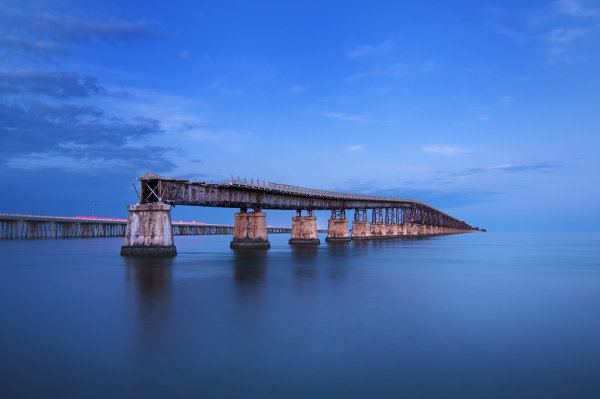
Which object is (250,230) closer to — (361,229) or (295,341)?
(295,341)

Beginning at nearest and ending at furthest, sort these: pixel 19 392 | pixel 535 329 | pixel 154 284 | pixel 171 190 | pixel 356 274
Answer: pixel 19 392, pixel 535 329, pixel 154 284, pixel 356 274, pixel 171 190

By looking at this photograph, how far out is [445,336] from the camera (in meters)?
15.6

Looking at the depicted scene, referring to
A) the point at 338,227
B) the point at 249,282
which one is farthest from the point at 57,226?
the point at 249,282

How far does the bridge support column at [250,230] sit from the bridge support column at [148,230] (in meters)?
19.2

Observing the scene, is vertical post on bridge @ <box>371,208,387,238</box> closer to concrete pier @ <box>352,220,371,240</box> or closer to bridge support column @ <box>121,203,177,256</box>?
concrete pier @ <box>352,220,371,240</box>

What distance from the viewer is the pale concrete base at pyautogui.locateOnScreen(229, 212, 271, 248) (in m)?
65.9

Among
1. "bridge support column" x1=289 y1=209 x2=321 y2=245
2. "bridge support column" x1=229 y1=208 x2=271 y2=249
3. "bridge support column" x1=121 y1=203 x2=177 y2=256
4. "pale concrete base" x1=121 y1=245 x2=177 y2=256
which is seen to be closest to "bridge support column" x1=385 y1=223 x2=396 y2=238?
"bridge support column" x1=289 y1=209 x2=321 y2=245

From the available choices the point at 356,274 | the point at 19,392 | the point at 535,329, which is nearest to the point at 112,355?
the point at 19,392

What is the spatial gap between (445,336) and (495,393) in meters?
5.40

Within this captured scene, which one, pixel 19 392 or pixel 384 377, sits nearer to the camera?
pixel 19 392

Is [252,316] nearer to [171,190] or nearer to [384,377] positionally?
[384,377]

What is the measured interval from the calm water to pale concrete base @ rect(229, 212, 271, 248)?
121 feet

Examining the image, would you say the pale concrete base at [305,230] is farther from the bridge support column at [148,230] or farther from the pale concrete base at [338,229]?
the bridge support column at [148,230]

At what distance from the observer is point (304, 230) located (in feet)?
302
